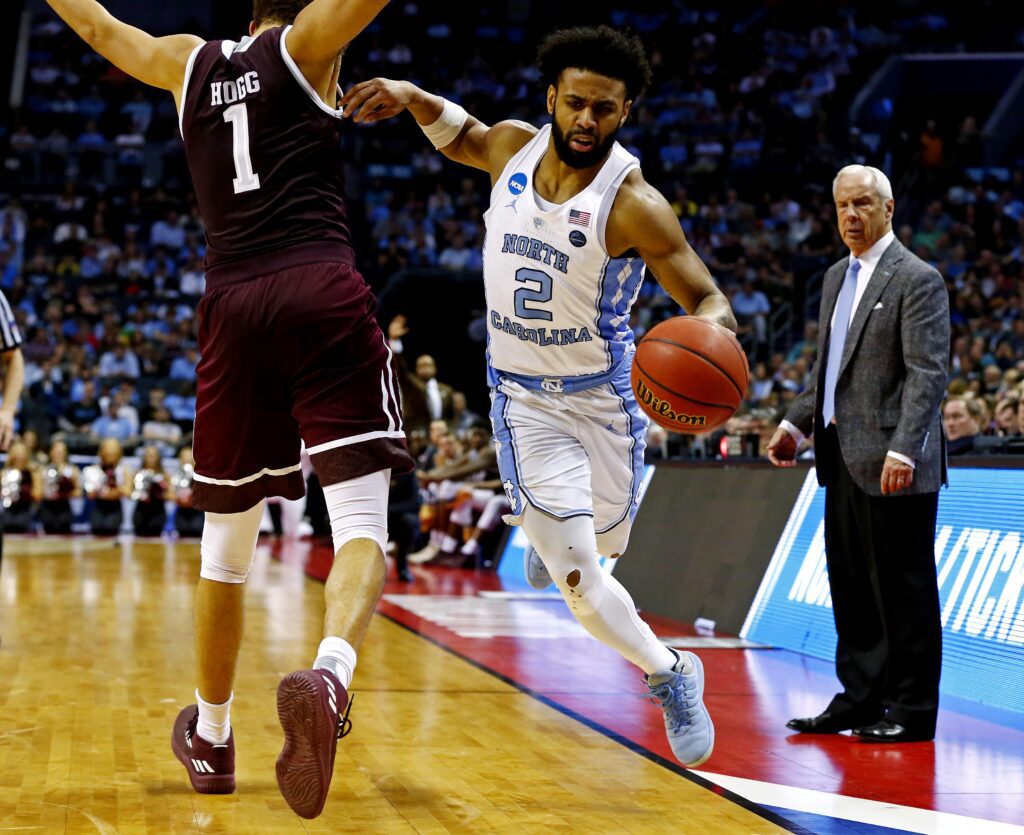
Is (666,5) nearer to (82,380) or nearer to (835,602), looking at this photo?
(82,380)

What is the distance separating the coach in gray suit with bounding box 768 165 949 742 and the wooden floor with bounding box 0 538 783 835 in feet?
3.74

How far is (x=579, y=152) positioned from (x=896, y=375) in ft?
5.67

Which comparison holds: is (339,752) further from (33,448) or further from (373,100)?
(33,448)

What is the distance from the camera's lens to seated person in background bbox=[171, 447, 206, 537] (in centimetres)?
1661

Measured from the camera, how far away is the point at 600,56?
3.92 metres

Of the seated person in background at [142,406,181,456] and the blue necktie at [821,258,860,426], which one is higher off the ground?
the blue necktie at [821,258,860,426]

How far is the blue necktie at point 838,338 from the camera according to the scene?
515 cm

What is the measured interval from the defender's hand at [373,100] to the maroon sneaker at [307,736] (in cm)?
161

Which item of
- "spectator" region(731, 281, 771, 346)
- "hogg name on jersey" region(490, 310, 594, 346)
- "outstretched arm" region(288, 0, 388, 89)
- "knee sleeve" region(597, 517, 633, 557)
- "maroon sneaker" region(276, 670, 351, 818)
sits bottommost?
"maroon sneaker" region(276, 670, 351, 818)

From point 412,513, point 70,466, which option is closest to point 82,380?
point 70,466

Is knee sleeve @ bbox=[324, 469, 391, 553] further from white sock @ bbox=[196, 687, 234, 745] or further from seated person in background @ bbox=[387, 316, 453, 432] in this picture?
seated person in background @ bbox=[387, 316, 453, 432]

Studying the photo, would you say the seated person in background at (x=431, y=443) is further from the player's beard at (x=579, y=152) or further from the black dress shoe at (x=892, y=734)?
the player's beard at (x=579, y=152)

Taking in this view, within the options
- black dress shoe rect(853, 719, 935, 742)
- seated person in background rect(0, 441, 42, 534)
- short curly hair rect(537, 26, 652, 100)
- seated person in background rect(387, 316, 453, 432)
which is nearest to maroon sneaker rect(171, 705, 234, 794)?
short curly hair rect(537, 26, 652, 100)

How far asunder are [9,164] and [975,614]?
2059 centimetres
